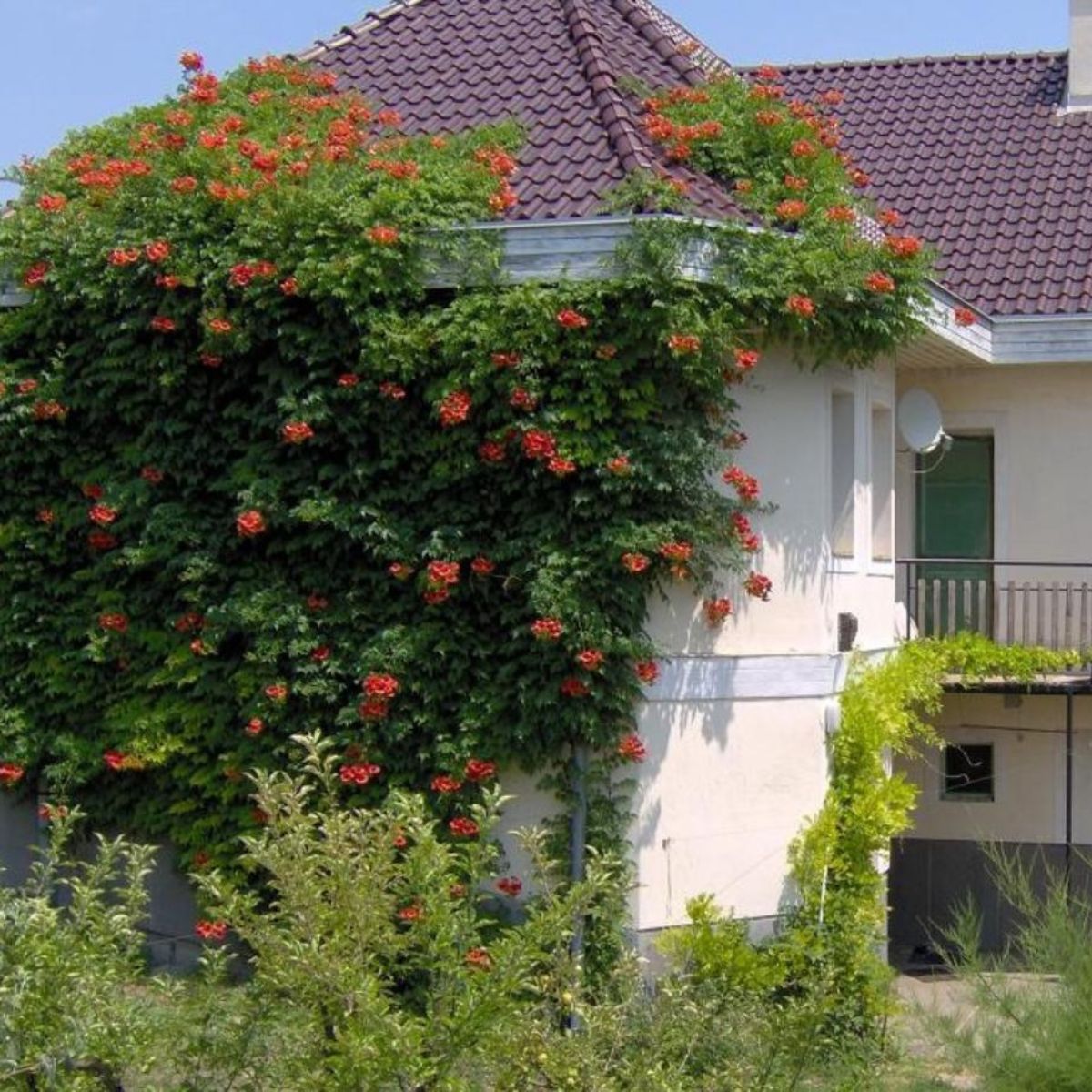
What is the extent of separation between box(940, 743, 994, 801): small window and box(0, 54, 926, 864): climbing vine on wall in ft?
22.0

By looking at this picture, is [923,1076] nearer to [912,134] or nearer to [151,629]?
[151,629]

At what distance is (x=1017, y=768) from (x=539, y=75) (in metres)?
8.53

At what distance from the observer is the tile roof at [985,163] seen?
19969mm

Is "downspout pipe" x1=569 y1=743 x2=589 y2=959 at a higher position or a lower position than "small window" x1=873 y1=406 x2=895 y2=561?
lower

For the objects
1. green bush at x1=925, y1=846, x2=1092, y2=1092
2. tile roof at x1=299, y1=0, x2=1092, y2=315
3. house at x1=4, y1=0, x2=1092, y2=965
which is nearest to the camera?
green bush at x1=925, y1=846, x2=1092, y2=1092

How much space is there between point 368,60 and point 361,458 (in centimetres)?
459

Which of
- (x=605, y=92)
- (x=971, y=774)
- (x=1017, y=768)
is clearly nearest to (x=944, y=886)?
(x=971, y=774)

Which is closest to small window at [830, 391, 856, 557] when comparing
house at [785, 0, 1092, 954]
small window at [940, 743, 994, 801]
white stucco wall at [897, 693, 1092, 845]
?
house at [785, 0, 1092, 954]

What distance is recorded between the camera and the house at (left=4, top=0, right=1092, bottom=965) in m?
14.1

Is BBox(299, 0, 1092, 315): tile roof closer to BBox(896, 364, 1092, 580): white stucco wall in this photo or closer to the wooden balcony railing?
BBox(896, 364, 1092, 580): white stucco wall

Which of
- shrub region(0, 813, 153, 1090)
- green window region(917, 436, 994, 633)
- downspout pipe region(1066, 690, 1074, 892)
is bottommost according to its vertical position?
shrub region(0, 813, 153, 1090)

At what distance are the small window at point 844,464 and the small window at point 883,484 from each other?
3.45 feet

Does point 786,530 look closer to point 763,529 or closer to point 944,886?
point 763,529

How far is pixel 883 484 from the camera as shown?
17203 millimetres
